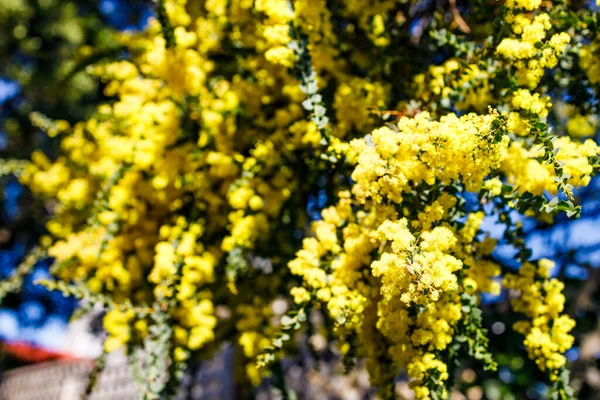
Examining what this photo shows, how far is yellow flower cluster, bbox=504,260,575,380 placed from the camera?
1.23 m

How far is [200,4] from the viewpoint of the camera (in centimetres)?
217

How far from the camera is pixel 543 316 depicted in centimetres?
128

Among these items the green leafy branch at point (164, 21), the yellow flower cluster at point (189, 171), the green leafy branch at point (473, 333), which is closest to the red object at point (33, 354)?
the yellow flower cluster at point (189, 171)

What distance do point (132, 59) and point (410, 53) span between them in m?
1.46

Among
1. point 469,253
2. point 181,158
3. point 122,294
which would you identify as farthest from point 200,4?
→ point 469,253

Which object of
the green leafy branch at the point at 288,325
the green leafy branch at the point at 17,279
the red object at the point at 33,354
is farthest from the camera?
the red object at the point at 33,354

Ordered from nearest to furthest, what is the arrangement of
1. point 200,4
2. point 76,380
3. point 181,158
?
point 181,158 < point 200,4 < point 76,380

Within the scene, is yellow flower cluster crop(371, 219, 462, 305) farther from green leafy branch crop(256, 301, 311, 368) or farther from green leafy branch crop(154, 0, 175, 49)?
green leafy branch crop(154, 0, 175, 49)

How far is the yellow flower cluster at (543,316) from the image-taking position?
4.05ft

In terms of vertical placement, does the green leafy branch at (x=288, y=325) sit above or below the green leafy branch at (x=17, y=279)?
below

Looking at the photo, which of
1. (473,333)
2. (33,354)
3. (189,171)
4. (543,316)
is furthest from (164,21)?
(33,354)

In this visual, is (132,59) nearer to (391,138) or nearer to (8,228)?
(391,138)

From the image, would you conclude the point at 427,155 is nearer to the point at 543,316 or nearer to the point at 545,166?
the point at 545,166

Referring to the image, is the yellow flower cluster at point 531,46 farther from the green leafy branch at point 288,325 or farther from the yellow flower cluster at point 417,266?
the green leafy branch at point 288,325
